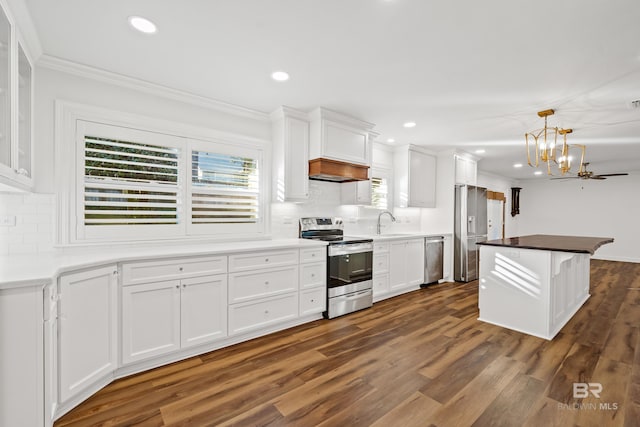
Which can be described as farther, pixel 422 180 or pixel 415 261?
pixel 422 180

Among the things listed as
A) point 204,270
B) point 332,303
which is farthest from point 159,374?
point 332,303

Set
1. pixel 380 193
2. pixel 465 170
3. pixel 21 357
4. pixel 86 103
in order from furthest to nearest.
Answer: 1. pixel 465 170
2. pixel 380 193
3. pixel 86 103
4. pixel 21 357

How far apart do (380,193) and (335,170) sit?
5.41ft

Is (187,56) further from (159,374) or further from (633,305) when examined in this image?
(633,305)

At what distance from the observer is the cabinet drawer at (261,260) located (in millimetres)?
2795

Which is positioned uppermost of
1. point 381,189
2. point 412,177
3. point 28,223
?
point 412,177

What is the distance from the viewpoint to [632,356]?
264 centimetres

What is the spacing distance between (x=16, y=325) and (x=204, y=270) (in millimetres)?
1268

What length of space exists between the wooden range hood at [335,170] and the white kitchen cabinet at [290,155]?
11 cm

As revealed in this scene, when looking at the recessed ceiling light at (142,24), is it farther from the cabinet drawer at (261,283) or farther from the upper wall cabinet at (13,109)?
the cabinet drawer at (261,283)

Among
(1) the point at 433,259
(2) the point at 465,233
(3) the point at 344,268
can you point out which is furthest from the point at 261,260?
(2) the point at 465,233

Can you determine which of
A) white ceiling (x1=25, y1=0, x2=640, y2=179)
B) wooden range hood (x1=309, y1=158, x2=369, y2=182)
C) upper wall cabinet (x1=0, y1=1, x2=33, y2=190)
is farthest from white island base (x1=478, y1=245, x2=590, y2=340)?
upper wall cabinet (x1=0, y1=1, x2=33, y2=190)

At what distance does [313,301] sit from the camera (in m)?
3.40

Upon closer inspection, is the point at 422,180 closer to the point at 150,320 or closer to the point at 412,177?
the point at 412,177
